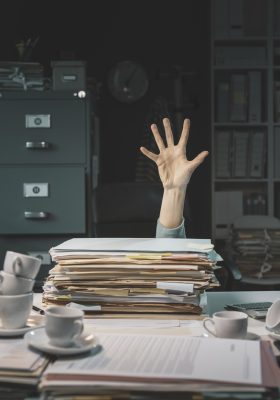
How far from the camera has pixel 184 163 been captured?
1617 millimetres

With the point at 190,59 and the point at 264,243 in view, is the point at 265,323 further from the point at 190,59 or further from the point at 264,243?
the point at 190,59

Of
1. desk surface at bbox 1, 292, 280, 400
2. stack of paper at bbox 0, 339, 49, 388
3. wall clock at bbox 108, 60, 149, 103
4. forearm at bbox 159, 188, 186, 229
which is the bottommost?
desk surface at bbox 1, 292, 280, 400

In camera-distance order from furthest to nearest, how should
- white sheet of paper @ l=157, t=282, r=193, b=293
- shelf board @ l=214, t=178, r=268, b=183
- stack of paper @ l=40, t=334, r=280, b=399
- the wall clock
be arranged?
the wall clock
shelf board @ l=214, t=178, r=268, b=183
white sheet of paper @ l=157, t=282, r=193, b=293
stack of paper @ l=40, t=334, r=280, b=399

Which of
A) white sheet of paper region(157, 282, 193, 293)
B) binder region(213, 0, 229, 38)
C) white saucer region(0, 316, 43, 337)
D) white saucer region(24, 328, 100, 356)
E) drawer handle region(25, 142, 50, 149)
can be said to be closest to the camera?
white saucer region(24, 328, 100, 356)

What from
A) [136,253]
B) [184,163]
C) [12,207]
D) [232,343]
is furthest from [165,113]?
[232,343]

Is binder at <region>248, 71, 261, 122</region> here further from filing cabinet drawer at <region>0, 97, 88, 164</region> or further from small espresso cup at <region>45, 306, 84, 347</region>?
small espresso cup at <region>45, 306, 84, 347</region>

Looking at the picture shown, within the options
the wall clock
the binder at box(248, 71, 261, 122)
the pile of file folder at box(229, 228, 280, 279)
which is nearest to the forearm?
the pile of file folder at box(229, 228, 280, 279)

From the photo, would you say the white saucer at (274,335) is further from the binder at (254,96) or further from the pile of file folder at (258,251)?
the binder at (254,96)

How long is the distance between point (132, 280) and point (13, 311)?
292 millimetres

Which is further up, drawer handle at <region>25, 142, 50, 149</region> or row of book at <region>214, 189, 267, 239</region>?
drawer handle at <region>25, 142, 50, 149</region>

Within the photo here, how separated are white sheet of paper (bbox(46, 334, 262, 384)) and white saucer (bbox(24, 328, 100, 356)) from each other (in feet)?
0.06

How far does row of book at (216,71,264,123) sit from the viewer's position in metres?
3.64

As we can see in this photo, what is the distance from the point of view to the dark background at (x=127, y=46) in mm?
3863

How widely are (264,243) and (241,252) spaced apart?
0.48ft
